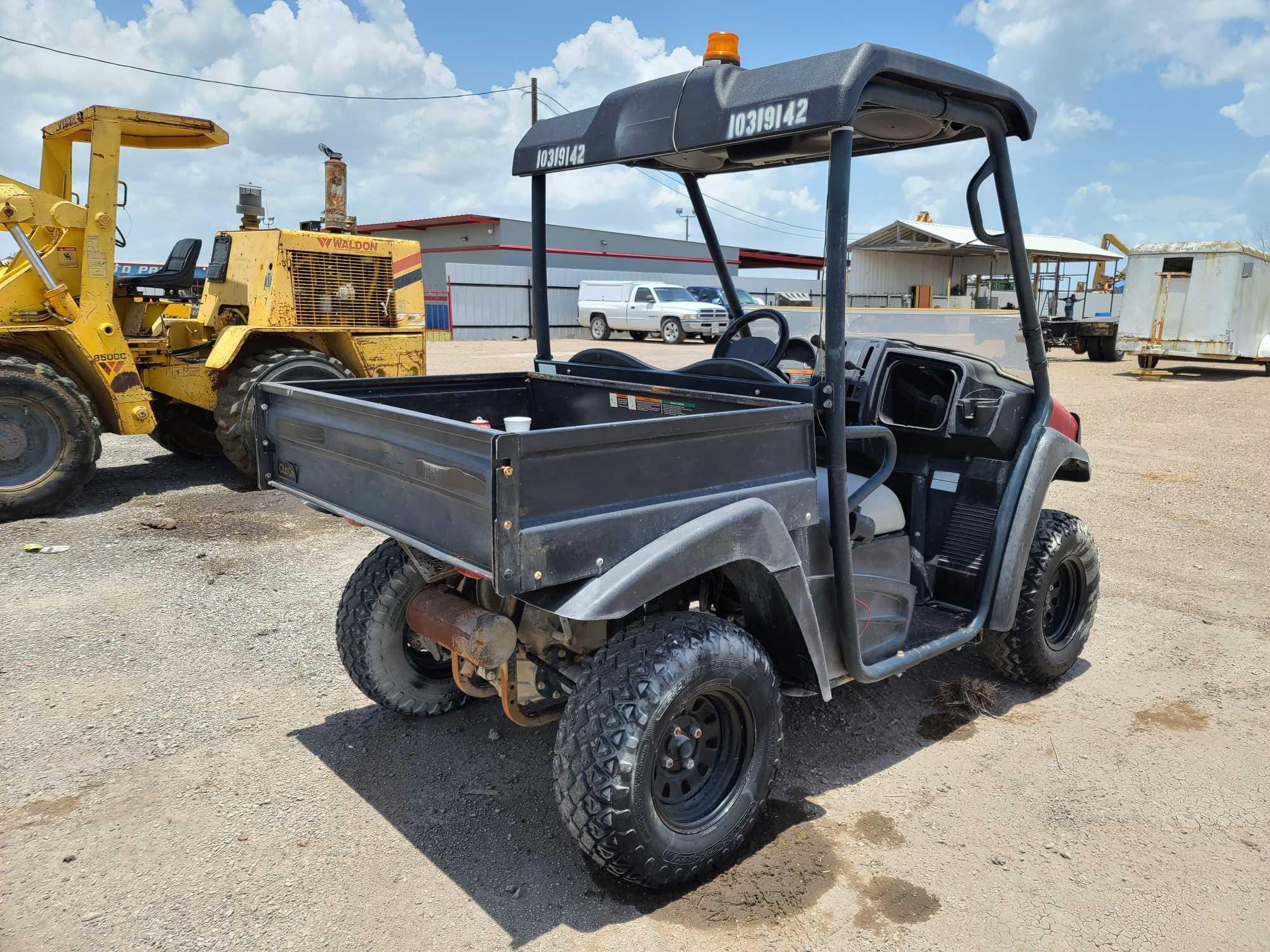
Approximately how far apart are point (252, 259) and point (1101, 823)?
25.1 feet

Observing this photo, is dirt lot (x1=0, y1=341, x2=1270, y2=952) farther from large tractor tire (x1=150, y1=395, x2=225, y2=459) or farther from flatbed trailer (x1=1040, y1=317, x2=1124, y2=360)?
flatbed trailer (x1=1040, y1=317, x2=1124, y2=360)

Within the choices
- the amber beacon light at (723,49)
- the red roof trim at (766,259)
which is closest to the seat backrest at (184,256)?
the amber beacon light at (723,49)

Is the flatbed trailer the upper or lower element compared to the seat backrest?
lower

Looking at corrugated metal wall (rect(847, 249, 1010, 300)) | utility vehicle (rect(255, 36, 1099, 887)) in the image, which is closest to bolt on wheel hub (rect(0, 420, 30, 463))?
utility vehicle (rect(255, 36, 1099, 887))

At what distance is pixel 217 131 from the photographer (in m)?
8.05

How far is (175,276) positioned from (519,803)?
284 inches

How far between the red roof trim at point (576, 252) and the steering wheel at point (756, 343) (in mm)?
25982

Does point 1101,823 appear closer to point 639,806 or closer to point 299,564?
point 639,806

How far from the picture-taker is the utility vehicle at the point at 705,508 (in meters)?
2.59

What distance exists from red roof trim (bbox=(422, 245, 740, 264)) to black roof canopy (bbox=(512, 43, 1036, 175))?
26481mm

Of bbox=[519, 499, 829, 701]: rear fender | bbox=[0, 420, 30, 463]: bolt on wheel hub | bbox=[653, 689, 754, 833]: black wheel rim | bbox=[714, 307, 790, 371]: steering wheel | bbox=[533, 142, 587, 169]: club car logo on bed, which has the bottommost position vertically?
bbox=[653, 689, 754, 833]: black wheel rim

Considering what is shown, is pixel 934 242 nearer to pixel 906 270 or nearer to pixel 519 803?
pixel 906 270

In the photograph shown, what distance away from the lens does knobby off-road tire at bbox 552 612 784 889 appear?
102 inches

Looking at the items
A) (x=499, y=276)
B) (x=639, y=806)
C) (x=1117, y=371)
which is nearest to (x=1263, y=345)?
(x=1117, y=371)
